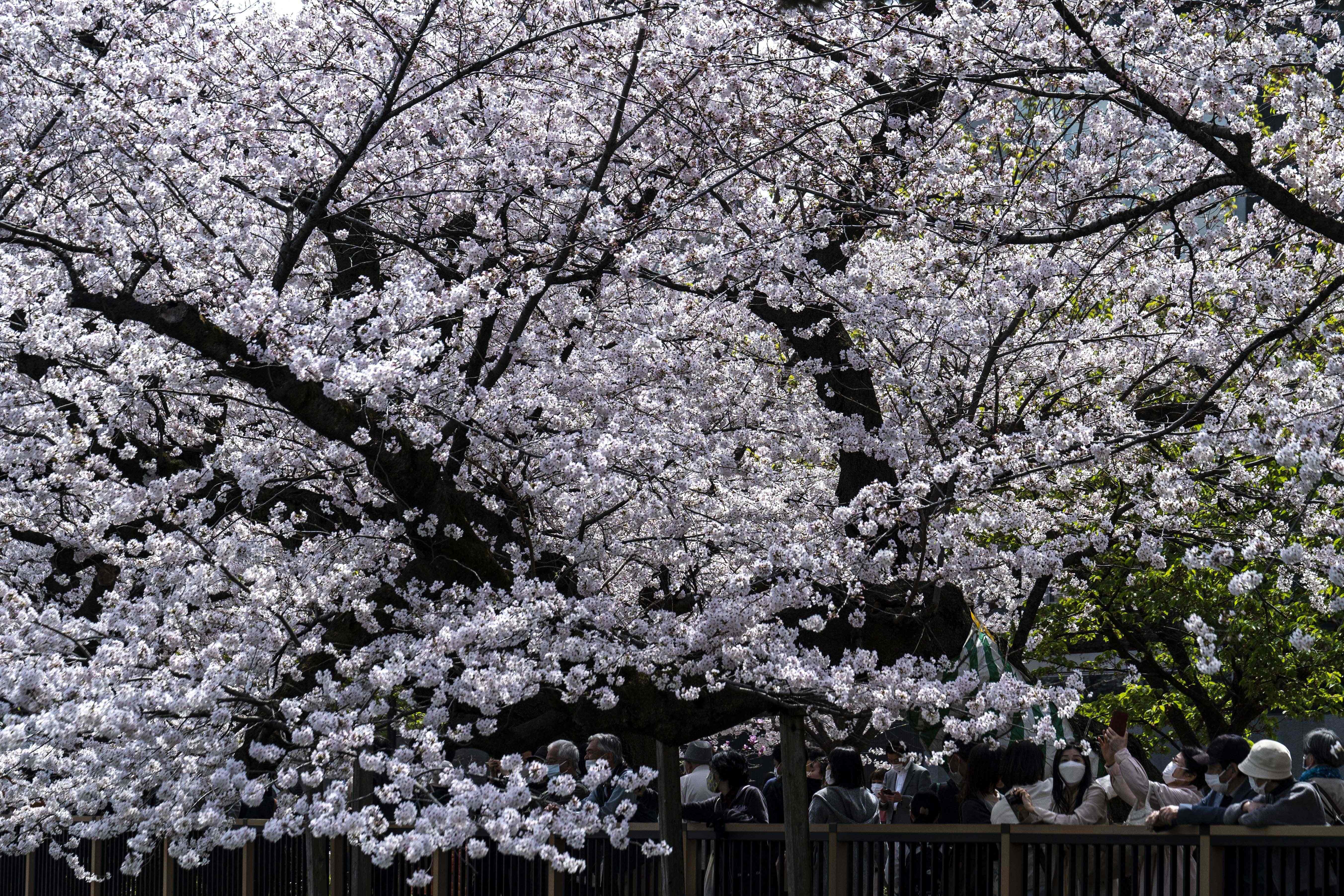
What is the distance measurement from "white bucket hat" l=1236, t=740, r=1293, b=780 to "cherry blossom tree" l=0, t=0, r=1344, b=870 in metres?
0.78

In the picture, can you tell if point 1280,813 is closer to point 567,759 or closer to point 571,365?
point 567,759

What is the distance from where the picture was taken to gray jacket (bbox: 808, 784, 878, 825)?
26.5ft

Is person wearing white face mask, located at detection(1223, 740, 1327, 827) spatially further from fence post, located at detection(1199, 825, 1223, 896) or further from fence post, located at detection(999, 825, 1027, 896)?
fence post, located at detection(999, 825, 1027, 896)

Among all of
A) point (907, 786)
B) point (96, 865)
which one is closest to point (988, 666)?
point (907, 786)

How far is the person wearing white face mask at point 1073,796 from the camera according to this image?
7.00 m

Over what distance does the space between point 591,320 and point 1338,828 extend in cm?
571

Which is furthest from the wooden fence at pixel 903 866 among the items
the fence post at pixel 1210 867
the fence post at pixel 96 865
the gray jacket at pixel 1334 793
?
the fence post at pixel 96 865

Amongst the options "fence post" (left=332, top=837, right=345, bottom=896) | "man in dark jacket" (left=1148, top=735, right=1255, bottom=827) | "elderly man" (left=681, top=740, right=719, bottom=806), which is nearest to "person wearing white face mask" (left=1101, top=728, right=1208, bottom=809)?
"man in dark jacket" (left=1148, top=735, right=1255, bottom=827)

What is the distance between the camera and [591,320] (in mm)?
9633

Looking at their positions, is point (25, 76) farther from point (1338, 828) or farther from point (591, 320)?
point (1338, 828)

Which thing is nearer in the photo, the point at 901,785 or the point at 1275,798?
the point at 1275,798

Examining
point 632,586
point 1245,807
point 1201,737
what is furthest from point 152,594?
point 1201,737

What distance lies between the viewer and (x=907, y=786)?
1075 centimetres

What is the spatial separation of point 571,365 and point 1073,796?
13.5 feet
